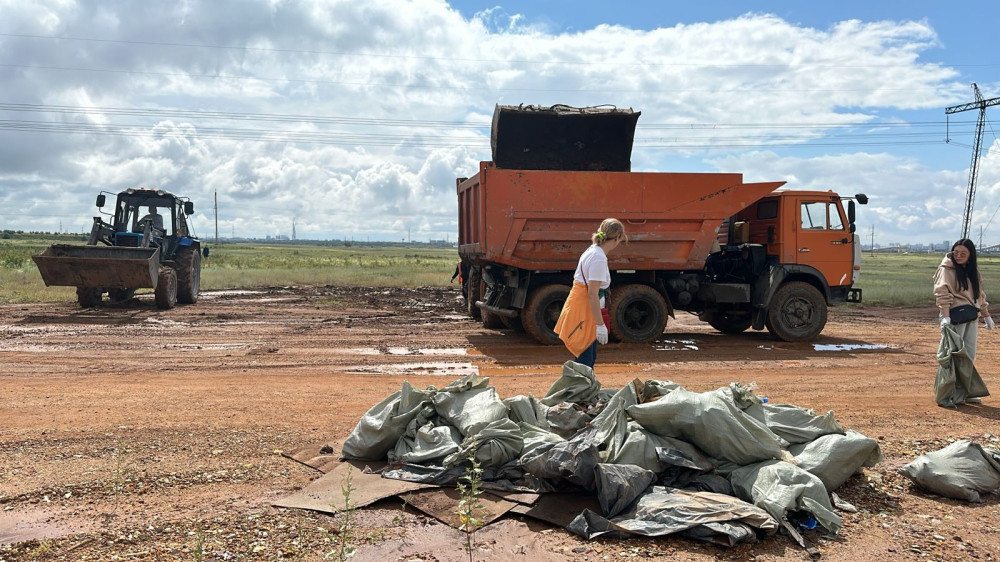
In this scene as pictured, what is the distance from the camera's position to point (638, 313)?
11406mm

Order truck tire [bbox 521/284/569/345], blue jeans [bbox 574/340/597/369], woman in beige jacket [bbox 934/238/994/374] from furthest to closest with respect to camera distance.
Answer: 1. truck tire [bbox 521/284/569/345]
2. woman in beige jacket [bbox 934/238/994/374]
3. blue jeans [bbox 574/340/597/369]

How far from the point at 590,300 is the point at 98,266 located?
12.7 m

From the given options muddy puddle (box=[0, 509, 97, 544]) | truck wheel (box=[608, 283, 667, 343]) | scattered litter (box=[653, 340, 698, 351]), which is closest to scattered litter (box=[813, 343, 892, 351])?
scattered litter (box=[653, 340, 698, 351])

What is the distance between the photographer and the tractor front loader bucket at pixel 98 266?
14.7 metres

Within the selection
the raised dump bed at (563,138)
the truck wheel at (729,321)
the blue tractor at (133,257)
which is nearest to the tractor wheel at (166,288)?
the blue tractor at (133,257)

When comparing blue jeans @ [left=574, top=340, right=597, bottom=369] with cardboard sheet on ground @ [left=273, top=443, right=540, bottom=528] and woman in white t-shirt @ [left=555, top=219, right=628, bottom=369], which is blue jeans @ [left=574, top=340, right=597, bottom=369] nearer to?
woman in white t-shirt @ [left=555, top=219, right=628, bottom=369]

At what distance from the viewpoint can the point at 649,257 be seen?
36.5ft

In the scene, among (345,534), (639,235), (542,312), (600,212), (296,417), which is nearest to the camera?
(345,534)

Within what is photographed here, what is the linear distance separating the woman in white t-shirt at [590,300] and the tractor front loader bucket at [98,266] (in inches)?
463

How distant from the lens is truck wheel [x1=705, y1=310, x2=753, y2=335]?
41.7 ft

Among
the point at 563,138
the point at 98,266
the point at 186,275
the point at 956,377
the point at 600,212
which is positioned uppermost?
the point at 563,138

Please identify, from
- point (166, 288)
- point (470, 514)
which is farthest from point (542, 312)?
point (166, 288)

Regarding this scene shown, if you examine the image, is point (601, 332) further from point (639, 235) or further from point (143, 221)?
point (143, 221)

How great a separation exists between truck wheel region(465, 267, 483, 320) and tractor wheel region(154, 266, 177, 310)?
7019mm
